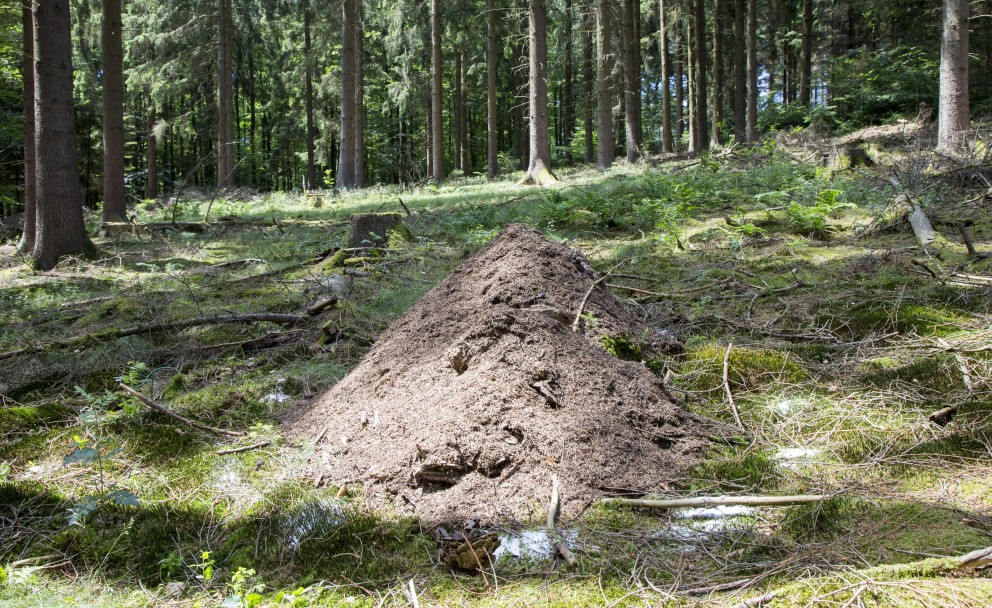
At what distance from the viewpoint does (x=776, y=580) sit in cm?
228

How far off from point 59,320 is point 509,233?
504 cm

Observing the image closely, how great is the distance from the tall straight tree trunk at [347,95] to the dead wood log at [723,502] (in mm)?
19952

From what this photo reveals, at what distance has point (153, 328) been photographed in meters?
5.82

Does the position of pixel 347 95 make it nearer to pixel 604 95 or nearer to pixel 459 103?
pixel 604 95

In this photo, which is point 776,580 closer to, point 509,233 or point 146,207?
point 509,233

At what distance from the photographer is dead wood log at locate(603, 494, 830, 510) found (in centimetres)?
277

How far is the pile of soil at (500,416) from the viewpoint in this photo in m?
2.95

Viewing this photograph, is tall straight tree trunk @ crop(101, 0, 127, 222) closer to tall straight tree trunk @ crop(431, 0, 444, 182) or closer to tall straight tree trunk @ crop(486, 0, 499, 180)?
tall straight tree trunk @ crop(431, 0, 444, 182)

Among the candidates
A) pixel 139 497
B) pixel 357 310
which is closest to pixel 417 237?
pixel 357 310

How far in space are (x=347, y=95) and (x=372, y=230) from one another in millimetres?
13610

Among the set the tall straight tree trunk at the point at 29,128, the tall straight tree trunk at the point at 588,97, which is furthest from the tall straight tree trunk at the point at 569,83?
the tall straight tree trunk at the point at 29,128

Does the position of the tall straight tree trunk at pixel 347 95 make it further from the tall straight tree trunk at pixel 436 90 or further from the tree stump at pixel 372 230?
the tree stump at pixel 372 230

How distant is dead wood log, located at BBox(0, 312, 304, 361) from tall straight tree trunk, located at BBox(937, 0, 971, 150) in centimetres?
1060

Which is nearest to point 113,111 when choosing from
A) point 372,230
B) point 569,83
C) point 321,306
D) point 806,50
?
point 372,230
